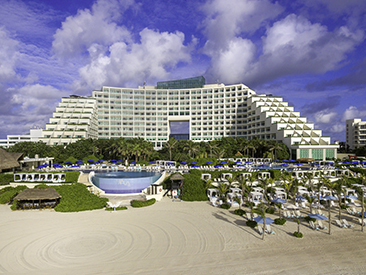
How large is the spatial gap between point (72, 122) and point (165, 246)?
84624 mm


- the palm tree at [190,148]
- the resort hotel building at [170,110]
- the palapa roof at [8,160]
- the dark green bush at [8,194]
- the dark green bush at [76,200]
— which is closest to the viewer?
the dark green bush at [76,200]

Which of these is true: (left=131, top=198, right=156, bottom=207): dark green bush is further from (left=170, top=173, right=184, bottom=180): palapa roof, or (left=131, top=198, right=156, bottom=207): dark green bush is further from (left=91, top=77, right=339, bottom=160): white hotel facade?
(left=91, top=77, right=339, bottom=160): white hotel facade

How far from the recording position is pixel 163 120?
108 m

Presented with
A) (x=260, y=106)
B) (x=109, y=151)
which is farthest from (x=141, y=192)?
(x=260, y=106)

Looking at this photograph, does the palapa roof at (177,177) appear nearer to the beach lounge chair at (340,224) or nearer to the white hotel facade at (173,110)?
the beach lounge chair at (340,224)

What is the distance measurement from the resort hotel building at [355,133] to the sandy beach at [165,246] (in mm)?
126757

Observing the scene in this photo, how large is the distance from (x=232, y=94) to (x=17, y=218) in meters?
95.8

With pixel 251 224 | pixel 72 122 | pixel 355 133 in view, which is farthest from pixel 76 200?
pixel 355 133

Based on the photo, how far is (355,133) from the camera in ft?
392

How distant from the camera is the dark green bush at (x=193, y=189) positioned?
27.5 m

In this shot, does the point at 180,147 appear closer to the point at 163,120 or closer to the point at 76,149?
the point at 76,149

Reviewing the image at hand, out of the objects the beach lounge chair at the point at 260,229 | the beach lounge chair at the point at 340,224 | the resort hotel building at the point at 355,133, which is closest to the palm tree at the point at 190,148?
the beach lounge chair at the point at 340,224

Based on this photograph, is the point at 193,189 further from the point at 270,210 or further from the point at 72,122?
the point at 72,122

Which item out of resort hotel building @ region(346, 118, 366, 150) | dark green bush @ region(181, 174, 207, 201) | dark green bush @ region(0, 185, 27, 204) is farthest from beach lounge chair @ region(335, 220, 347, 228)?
resort hotel building @ region(346, 118, 366, 150)
